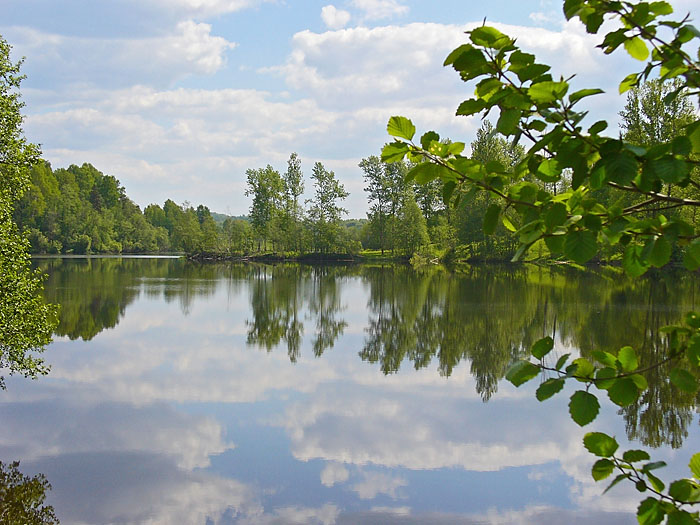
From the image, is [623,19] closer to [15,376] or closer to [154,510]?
[154,510]

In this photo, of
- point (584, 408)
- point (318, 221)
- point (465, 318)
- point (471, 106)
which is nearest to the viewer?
point (584, 408)

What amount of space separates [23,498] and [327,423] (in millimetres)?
A: 4960

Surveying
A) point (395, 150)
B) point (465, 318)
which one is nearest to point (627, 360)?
point (395, 150)

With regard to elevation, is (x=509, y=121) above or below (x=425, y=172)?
above

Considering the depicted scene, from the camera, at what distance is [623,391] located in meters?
1.52

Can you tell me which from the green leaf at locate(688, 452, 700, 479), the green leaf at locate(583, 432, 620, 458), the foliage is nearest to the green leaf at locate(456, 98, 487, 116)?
the green leaf at locate(583, 432, 620, 458)

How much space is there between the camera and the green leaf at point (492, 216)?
1.60 meters

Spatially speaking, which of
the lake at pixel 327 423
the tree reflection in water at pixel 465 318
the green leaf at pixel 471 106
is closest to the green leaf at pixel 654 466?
the green leaf at pixel 471 106

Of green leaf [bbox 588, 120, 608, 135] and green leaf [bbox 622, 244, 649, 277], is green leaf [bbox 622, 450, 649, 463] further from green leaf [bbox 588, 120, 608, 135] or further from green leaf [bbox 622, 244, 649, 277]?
green leaf [bbox 588, 120, 608, 135]

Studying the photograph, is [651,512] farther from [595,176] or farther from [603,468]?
[595,176]

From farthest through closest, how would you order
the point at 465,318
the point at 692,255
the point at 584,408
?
the point at 465,318 → the point at 584,408 → the point at 692,255

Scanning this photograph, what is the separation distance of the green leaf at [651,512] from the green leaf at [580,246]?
0.64m

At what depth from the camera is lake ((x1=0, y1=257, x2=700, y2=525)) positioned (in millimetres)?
7602

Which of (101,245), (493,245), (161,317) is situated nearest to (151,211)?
(101,245)
